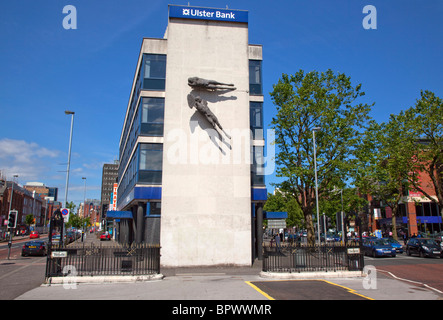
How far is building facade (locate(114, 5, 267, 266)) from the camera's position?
805 inches

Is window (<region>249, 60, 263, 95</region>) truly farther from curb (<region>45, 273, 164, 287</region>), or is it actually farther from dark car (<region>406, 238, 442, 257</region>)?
dark car (<region>406, 238, 442, 257</region>)

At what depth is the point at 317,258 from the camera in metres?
16.7

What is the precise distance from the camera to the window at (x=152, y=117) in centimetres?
2498

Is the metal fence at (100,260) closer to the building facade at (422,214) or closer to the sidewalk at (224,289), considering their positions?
the sidewalk at (224,289)

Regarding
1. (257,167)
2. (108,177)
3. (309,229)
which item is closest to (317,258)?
(257,167)

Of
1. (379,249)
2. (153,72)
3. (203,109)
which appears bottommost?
(379,249)

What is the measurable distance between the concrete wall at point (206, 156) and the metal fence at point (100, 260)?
392 centimetres

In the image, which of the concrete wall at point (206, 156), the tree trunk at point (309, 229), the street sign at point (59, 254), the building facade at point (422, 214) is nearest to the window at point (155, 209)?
the concrete wall at point (206, 156)

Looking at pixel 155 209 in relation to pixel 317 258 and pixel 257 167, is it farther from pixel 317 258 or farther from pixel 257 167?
pixel 317 258

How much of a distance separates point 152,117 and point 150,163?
11.3 feet

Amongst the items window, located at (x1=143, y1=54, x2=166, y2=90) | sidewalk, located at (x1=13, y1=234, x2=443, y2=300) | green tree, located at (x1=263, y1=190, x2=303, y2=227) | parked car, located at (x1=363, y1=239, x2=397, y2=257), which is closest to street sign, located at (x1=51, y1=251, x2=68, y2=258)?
sidewalk, located at (x1=13, y1=234, x2=443, y2=300)

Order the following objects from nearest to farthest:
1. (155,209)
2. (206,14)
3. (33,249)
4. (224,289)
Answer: (224,289) → (206,14) → (155,209) → (33,249)

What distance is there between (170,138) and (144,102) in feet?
17.5
